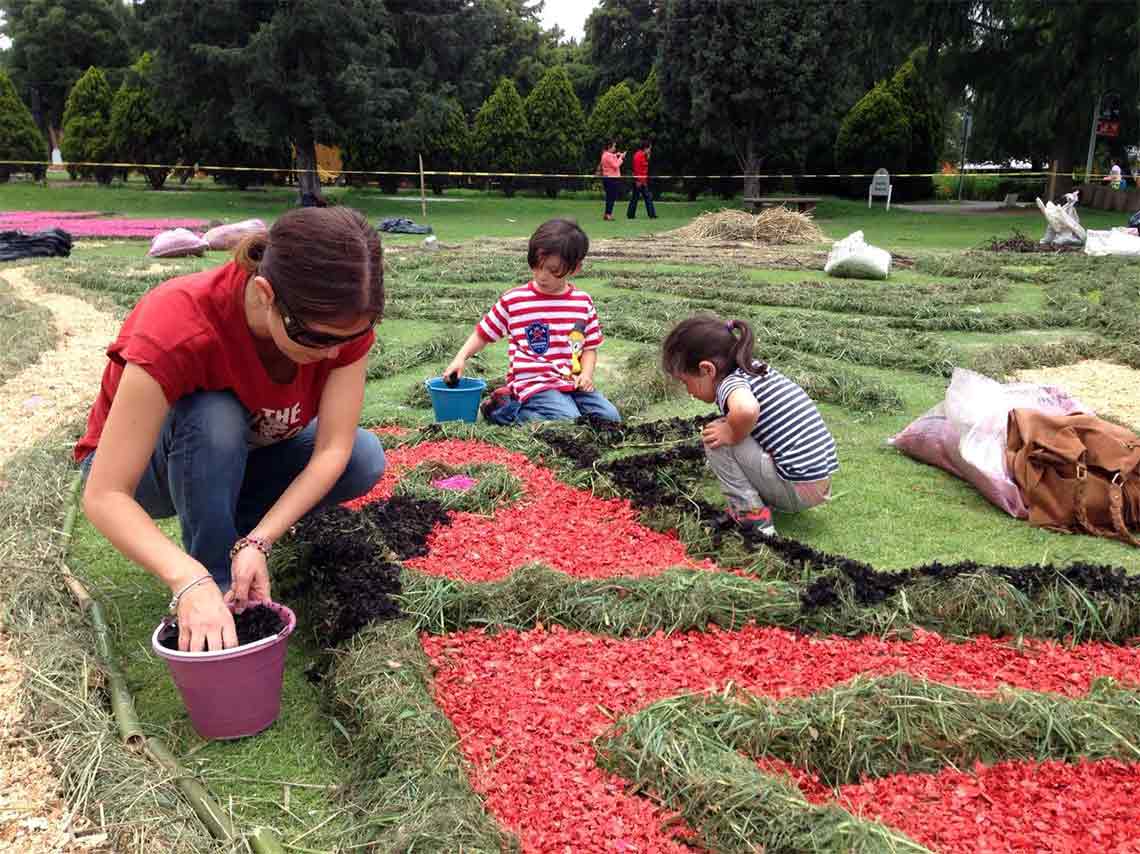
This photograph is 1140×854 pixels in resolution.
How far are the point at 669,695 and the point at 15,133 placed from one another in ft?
98.2

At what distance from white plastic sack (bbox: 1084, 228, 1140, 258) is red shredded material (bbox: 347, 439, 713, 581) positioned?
10.2m

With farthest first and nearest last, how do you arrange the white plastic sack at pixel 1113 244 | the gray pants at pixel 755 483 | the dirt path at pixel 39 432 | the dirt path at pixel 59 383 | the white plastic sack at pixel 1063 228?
the white plastic sack at pixel 1063 228 → the white plastic sack at pixel 1113 244 → the dirt path at pixel 59 383 → the gray pants at pixel 755 483 → the dirt path at pixel 39 432

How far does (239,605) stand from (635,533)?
1476 mm

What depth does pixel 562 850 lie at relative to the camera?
168cm

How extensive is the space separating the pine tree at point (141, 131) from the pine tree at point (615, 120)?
469 inches

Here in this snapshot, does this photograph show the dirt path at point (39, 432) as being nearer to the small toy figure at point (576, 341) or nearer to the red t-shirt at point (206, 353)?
the red t-shirt at point (206, 353)

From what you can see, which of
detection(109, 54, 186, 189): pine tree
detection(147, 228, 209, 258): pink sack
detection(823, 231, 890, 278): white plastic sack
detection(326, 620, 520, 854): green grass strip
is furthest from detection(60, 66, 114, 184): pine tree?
detection(326, 620, 520, 854): green grass strip

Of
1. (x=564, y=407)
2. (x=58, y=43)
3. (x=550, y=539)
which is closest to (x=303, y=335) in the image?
(x=550, y=539)

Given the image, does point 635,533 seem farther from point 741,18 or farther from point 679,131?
point 679,131

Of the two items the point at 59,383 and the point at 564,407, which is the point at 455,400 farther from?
the point at 59,383

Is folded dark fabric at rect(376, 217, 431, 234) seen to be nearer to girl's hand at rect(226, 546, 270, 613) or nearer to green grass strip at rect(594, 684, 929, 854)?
girl's hand at rect(226, 546, 270, 613)

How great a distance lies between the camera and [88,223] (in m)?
16.4

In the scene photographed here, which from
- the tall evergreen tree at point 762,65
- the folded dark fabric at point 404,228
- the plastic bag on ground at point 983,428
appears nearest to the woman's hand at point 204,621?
the plastic bag on ground at point 983,428

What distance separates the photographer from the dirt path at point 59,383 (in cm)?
441
